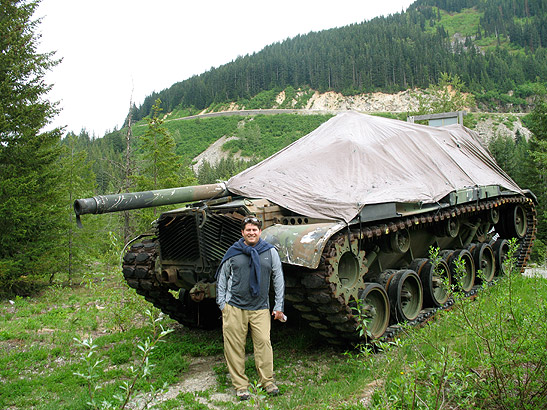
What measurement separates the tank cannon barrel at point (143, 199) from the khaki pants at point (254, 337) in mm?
1893

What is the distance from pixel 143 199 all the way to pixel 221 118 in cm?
8878

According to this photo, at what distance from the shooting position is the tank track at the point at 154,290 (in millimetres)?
6742

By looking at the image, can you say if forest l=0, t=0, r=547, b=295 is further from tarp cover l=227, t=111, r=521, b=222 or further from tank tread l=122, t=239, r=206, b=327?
tarp cover l=227, t=111, r=521, b=222

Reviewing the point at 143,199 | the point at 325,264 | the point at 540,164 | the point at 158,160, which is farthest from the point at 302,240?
the point at 540,164

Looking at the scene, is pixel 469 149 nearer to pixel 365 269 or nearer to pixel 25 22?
pixel 365 269

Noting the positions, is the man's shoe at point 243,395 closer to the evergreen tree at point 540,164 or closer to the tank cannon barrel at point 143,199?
the tank cannon barrel at point 143,199

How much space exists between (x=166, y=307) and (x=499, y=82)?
10511 cm

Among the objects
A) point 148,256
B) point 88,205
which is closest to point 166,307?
point 148,256

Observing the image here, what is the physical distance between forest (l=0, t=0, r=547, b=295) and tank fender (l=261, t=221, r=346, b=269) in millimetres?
4101

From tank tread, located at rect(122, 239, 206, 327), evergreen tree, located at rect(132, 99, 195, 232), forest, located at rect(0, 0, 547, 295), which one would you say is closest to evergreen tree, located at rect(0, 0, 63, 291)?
forest, located at rect(0, 0, 547, 295)

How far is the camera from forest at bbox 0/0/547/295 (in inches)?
525

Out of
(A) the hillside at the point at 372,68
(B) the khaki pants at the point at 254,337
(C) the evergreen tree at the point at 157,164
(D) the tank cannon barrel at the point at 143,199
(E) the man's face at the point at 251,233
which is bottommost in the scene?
(B) the khaki pants at the point at 254,337

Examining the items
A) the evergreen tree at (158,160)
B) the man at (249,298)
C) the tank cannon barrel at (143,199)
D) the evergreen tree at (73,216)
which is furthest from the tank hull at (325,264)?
the evergreen tree at (158,160)

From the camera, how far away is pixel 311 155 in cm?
761
